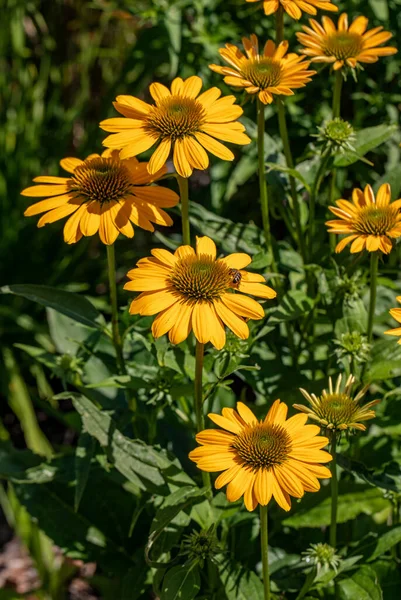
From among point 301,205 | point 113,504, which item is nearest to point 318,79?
point 301,205

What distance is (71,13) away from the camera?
129 inches

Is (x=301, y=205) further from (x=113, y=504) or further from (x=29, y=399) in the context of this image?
(x=29, y=399)

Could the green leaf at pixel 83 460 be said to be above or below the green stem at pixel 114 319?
below

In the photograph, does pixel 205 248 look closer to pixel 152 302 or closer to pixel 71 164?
pixel 152 302

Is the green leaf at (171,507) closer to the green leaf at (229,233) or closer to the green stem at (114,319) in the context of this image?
the green stem at (114,319)

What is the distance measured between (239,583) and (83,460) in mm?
339

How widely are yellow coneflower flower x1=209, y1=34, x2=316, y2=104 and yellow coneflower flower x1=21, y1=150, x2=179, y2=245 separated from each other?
0.20 m

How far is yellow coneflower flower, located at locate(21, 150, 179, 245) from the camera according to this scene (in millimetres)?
1207

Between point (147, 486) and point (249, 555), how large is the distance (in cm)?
31

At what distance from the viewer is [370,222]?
1290 millimetres

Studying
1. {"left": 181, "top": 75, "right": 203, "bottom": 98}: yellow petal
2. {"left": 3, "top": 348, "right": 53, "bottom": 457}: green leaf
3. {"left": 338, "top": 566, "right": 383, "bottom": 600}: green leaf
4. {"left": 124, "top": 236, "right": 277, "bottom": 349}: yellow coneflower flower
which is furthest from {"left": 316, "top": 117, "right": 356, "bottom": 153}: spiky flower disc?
{"left": 3, "top": 348, "right": 53, "bottom": 457}: green leaf

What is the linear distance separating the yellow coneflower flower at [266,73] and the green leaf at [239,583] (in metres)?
0.78

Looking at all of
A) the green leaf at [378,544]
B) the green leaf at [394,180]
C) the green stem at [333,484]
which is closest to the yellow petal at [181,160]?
the green stem at [333,484]

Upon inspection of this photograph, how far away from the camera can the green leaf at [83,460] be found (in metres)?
1.38
